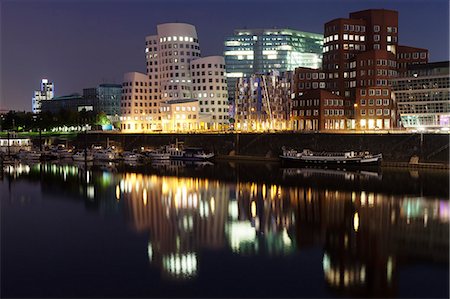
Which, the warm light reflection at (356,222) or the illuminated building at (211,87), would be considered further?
the illuminated building at (211,87)

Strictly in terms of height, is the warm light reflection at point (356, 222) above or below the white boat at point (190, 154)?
below

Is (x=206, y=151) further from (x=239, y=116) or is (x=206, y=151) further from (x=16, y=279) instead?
(x=16, y=279)

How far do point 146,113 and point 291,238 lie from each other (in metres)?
108

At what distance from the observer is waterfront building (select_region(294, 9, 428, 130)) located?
93875 mm

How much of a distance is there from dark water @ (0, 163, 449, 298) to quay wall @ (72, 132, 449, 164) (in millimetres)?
11537

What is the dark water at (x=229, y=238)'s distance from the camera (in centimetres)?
2477

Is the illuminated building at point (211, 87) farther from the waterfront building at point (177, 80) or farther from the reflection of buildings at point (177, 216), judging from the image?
the reflection of buildings at point (177, 216)

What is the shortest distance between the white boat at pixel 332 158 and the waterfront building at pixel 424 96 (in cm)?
1532

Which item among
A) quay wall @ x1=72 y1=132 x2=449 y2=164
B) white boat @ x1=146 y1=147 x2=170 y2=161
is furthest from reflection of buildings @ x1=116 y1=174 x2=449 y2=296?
white boat @ x1=146 y1=147 x2=170 y2=161

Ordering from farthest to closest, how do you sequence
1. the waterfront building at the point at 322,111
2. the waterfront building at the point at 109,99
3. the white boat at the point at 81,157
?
1. the waterfront building at the point at 109,99
2. the waterfront building at the point at 322,111
3. the white boat at the point at 81,157

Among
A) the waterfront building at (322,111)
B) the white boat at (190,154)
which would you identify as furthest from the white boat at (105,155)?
the waterfront building at (322,111)

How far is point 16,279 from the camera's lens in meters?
25.9

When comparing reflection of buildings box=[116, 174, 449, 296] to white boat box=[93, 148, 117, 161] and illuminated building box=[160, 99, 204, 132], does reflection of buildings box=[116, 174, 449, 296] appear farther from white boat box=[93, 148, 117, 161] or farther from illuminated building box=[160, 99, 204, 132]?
illuminated building box=[160, 99, 204, 132]

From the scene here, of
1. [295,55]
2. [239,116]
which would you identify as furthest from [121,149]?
[295,55]
